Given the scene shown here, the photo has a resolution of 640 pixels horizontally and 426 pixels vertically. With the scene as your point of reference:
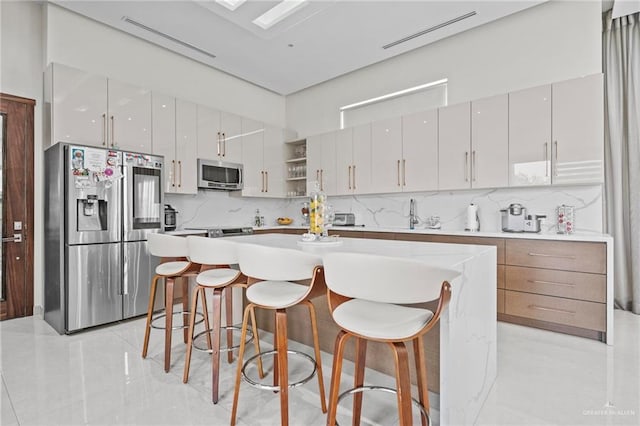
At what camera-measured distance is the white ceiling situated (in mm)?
3230

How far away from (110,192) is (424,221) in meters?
3.58

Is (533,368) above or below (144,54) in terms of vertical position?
below

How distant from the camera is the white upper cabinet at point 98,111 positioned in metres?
3.08

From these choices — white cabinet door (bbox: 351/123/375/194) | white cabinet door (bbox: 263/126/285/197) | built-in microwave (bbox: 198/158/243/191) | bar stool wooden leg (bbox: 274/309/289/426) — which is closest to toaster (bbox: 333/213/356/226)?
white cabinet door (bbox: 351/123/375/194)

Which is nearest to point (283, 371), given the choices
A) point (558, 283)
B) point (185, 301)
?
point (185, 301)

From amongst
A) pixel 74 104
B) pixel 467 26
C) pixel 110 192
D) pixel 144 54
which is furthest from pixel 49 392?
pixel 467 26

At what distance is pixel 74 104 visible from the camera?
3.16m

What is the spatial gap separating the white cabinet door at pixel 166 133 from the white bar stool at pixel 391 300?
3195mm

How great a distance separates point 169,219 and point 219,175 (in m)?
0.91

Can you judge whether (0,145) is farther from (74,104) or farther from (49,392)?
(49,392)

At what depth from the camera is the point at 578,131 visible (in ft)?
9.69

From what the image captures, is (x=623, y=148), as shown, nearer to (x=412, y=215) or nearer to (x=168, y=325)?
(x=412, y=215)

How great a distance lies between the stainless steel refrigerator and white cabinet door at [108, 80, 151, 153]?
338 mm

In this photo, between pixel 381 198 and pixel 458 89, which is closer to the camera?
pixel 458 89
